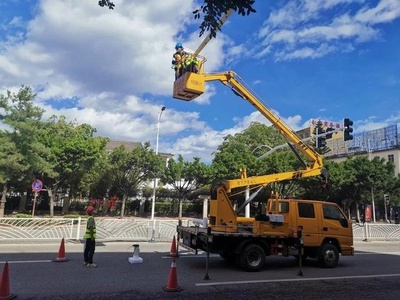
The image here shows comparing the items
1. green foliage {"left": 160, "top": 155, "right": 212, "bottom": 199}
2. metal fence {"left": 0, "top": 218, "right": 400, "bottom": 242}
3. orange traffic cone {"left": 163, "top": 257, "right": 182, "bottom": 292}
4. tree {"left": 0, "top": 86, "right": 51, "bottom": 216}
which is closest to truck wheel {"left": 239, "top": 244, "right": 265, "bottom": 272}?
orange traffic cone {"left": 163, "top": 257, "right": 182, "bottom": 292}

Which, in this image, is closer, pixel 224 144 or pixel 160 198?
pixel 160 198

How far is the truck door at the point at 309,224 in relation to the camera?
11.2 metres

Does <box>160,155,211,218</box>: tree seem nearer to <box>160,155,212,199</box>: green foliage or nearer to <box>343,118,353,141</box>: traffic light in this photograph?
<box>160,155,212,199</box>: green foliage

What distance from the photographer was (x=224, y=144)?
194 feet

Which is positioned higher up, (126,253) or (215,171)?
(215,171)

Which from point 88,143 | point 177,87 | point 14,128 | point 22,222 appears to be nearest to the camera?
point 177,87

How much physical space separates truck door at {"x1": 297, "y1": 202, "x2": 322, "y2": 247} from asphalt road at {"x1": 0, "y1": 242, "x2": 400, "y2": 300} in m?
0.84

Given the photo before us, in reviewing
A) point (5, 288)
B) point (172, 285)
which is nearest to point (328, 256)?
point (172, 285)

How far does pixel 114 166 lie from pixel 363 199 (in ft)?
102

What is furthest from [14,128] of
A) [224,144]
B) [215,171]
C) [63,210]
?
[224,144]

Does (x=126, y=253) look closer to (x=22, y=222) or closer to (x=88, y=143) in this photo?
(x=22, y=222)

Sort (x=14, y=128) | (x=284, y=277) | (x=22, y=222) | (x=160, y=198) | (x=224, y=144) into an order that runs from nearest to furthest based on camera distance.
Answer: (x=284, y=277), (x=22, y=222), (x=14, y=128), (x=160, y=198), (x=224, y=144)

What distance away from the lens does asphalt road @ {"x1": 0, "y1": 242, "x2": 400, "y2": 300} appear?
7.41 metres

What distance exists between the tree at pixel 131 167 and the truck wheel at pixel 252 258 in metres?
30.2
